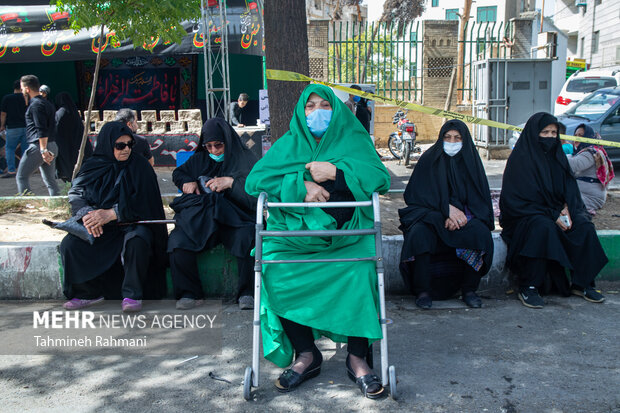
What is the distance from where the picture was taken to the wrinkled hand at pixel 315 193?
3.18 m

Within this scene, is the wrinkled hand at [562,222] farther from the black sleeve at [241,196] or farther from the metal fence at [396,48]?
the metal fence at [396,48]

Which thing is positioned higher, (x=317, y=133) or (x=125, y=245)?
(x=317, y=133)

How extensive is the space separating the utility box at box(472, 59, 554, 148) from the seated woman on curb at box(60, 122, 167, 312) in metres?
9.37

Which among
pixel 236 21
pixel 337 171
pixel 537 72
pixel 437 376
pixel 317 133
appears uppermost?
pixel 236 21

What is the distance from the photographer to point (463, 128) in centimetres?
434

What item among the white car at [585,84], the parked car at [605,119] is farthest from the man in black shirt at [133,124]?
the white car at [585,84]

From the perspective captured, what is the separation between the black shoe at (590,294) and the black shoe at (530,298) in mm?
357

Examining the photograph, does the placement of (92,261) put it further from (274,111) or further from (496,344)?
(496,344)

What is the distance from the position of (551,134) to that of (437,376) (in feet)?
7.69

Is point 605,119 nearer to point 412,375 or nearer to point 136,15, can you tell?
point 136,15

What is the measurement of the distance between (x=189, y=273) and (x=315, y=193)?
60.1 inches

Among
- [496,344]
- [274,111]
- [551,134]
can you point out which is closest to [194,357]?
[496,344]

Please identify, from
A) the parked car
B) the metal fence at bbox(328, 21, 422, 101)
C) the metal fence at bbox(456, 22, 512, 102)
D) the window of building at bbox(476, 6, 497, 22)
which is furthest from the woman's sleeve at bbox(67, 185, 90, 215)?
the window of building at bbox(476, 6, 497, 22)

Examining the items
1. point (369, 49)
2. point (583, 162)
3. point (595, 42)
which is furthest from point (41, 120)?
point (595, 42)
